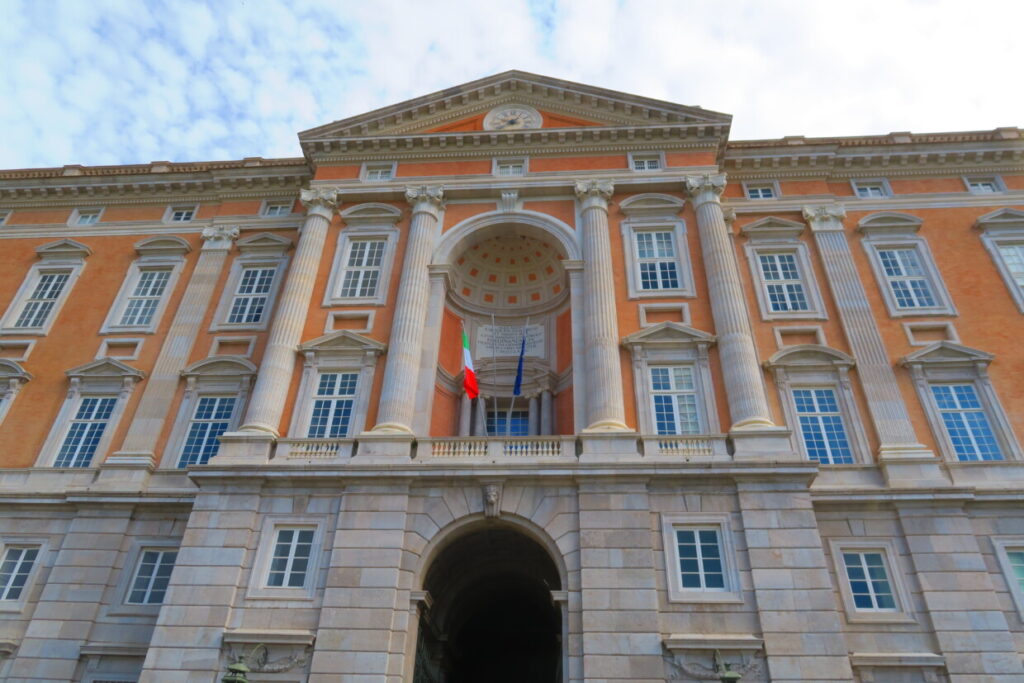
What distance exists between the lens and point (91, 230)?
3256 cm

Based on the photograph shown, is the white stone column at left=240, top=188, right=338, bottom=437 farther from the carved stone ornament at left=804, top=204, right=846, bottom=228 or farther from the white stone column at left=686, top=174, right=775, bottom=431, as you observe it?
the carved stone ornament at left=804, top=204, right=846, bottom=228

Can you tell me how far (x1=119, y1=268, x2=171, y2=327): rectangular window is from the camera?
29297 mm

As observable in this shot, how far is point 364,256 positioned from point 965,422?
22739 mm

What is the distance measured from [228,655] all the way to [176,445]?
8905 mm

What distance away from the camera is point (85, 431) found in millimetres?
26109

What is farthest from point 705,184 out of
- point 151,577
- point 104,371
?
point 104,371

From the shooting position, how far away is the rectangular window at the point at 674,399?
23.0 m

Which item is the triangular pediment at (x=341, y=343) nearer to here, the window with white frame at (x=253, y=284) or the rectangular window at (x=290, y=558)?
the window with white frame at (x=253, y=284)

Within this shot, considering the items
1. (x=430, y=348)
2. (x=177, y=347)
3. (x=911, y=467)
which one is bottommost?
(x=911, y=467)

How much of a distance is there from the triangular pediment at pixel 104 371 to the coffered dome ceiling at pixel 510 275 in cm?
1316

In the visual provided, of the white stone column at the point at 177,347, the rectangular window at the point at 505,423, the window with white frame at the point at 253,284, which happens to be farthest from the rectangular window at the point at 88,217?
the rectangular window at the point at 505,423

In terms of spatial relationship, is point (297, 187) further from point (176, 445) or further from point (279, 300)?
point (176, 445)

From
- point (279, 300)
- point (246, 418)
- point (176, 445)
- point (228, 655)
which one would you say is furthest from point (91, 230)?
point (228, 655)

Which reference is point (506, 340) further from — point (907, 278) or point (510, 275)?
point (907, 278)
